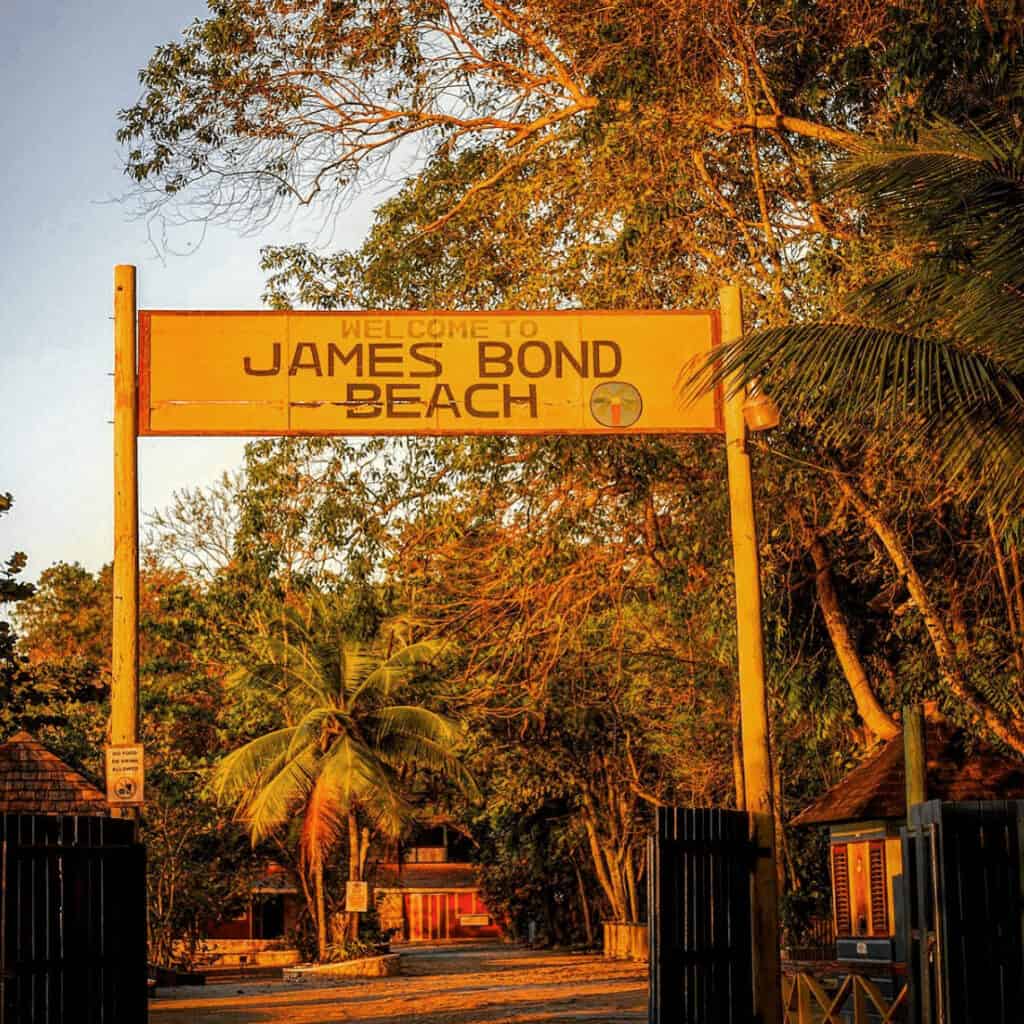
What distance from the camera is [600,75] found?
1698 centimetres

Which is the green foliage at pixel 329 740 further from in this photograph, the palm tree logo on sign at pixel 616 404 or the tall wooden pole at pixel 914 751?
the palm tree logo on sign at pixel 616 404

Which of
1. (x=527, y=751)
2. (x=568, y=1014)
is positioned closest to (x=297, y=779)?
(x=527, y=751)

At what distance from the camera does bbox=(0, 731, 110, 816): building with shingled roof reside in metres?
23.1

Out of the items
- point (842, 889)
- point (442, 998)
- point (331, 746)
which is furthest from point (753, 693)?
point (331, 746)

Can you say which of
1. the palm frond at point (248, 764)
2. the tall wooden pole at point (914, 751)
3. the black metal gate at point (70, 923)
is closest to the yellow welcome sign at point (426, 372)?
the tall wooden pole at point (914, 751)

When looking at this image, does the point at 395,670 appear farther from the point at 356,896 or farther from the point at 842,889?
the point at 842,889

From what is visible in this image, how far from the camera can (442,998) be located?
25.4 m

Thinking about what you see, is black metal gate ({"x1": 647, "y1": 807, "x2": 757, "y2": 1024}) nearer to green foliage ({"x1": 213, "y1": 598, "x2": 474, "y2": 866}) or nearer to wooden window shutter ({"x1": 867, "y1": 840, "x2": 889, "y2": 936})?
wooden window shutter ({"x1": 867, "y1": 840, "x2": 889, "y2": 936})

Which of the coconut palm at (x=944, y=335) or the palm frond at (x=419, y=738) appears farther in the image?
→ the palm frond at (x=419, y=738)

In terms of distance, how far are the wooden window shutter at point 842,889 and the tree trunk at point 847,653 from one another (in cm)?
210

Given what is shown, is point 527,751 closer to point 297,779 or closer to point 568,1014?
point 297,779

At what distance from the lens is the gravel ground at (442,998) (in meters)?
21.4

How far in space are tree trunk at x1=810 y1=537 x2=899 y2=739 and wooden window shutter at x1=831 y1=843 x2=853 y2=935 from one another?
210 centimetres

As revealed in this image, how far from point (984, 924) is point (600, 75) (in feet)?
35.3
